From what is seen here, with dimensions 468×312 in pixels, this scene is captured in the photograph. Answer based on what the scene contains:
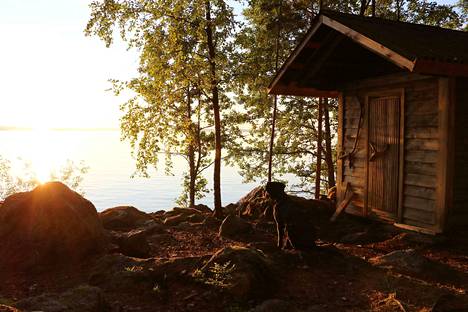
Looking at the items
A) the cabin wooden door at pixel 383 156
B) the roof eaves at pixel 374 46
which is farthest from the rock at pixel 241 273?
the cabin wooden door at pixel 383 156

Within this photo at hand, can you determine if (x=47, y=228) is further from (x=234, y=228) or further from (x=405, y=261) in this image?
(x=405, y=261)

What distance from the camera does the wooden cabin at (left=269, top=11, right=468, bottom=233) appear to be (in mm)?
8602

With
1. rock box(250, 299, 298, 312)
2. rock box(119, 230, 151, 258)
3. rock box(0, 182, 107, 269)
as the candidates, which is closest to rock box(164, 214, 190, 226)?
rock box(119, 230, 151, 258)

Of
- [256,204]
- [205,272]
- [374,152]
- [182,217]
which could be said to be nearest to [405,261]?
[205,272]

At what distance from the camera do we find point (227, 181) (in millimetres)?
105188

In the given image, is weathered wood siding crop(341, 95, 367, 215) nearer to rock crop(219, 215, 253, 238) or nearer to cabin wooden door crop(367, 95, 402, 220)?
cabin wooden door crop(367, 95, 402, 220)

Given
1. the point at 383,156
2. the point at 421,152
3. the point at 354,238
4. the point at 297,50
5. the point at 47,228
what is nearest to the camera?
the point at 47,228

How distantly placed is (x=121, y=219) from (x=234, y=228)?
3262 millimetres

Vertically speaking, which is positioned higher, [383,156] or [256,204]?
A: [383,156]

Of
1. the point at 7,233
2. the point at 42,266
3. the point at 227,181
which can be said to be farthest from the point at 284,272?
the point at 227,181

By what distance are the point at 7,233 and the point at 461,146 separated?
373 inches

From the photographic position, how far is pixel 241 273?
225 inches

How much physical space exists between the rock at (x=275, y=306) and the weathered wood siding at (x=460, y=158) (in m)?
5.33

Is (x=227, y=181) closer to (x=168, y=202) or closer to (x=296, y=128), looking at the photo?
(x=168, y=202)
